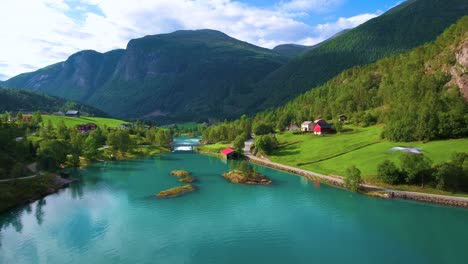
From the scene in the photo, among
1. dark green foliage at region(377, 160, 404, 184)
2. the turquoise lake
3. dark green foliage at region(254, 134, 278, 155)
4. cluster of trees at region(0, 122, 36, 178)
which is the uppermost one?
cluster of trees at region(0, 122, 36, 178)

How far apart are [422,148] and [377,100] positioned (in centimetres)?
6434

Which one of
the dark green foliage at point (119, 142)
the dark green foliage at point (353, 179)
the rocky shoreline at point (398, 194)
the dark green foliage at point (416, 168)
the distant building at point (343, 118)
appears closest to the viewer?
the rocky shoreline at point (398, 194)

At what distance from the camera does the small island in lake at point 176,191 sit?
73188mm

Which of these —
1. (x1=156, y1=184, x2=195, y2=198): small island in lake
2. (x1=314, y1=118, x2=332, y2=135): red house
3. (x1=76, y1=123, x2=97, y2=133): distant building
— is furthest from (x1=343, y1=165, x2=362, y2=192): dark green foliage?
(x1=76, y1=123, x2=97, y2=133): distant building

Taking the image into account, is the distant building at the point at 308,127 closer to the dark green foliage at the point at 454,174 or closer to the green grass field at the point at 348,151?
the green grass field at the point at 348,151

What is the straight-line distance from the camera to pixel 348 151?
96.2m

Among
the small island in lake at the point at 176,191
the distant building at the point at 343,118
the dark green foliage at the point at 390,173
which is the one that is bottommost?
the small island in lake at the point at 176,191

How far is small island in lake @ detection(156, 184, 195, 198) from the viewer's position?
73.2 metres

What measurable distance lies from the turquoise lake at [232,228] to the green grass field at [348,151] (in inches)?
478

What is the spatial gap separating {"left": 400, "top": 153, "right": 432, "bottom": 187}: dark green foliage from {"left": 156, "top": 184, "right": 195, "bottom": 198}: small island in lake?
152 feet

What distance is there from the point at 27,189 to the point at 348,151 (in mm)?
80055

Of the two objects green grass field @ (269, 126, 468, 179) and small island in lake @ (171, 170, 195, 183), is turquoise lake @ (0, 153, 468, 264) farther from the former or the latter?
green grass field @ (269, 126, 468, 179)

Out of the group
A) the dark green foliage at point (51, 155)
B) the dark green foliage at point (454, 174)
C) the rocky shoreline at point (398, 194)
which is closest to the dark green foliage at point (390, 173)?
the rocky shoreline at point (398, 194)

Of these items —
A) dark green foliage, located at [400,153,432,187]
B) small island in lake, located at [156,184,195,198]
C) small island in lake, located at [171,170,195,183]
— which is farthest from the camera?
small island in lake, located at [171,170,195,183]
